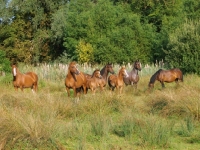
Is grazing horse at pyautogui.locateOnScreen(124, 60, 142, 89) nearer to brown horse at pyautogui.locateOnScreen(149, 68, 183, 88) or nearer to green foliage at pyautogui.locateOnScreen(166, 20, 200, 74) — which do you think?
brown horse at pyautogui.locateOnScreen(149, 68, 183, 88)

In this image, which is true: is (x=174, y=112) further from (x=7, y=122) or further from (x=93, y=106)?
(x=7, y=122)

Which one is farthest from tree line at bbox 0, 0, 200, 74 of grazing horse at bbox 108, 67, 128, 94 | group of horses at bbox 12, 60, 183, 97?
grazing horse at bbox 108, 67, 128, 94

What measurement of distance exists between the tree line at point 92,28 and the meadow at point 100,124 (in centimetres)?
2025

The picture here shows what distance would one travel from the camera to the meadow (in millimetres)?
7539

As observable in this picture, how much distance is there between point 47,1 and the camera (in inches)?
1817

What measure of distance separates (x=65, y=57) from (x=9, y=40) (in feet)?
24.6

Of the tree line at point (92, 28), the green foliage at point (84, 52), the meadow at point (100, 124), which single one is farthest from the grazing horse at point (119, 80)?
the green foliage at point (84, 52)

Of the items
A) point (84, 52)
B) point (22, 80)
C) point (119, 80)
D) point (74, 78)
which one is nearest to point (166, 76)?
point (119, 80)

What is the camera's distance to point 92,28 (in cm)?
3834

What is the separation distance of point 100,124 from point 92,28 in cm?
3002

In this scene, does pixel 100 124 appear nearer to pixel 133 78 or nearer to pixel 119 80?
pixel 119 80

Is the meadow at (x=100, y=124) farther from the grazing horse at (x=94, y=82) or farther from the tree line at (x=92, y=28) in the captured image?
the tree line at (x=92, y=28)

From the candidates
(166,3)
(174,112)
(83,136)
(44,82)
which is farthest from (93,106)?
(166,3)

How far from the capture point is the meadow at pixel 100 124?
7539mm
